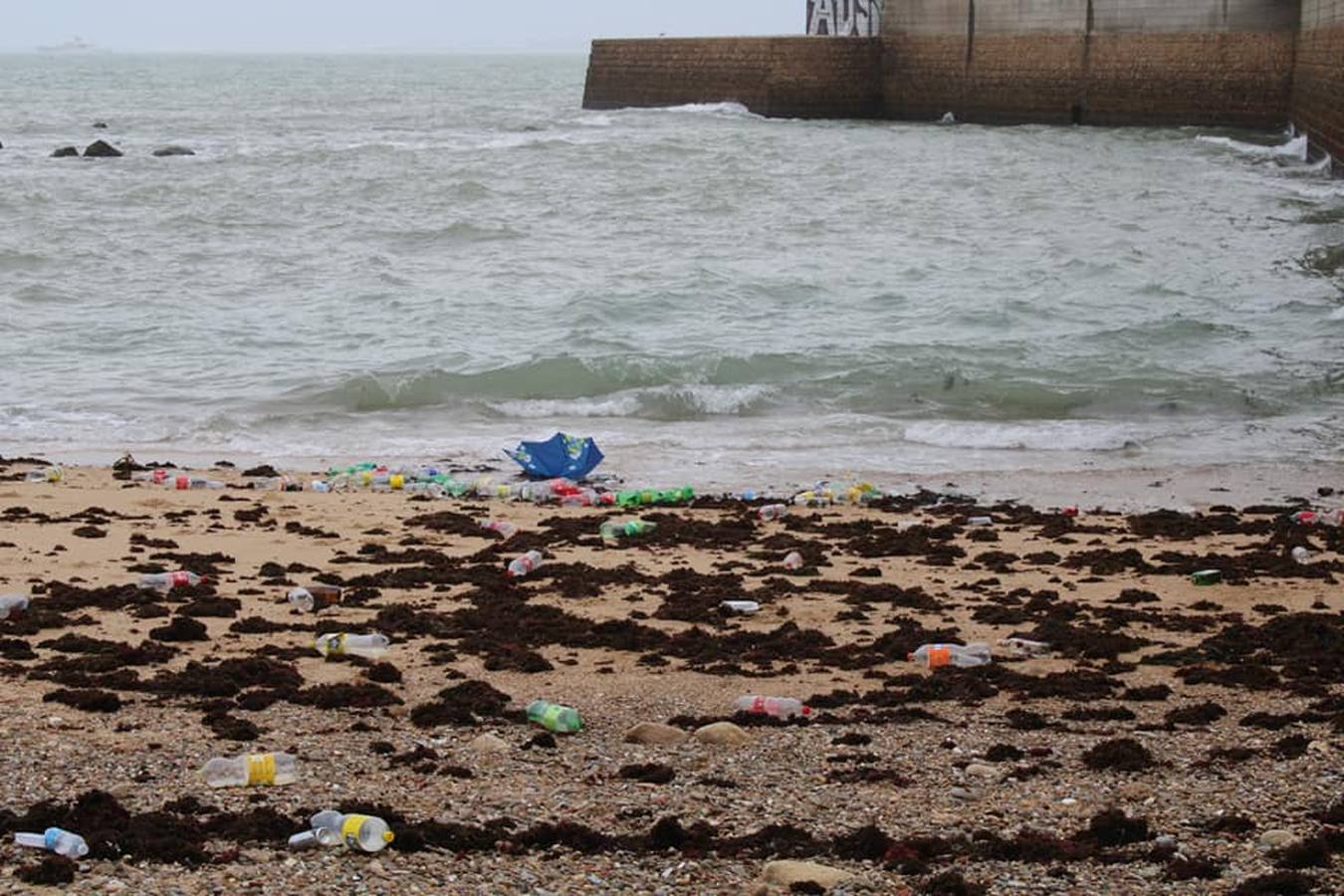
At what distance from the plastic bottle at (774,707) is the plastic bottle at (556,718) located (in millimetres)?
638

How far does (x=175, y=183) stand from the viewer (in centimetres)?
3631

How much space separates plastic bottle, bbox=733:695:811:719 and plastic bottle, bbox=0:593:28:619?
128 inches

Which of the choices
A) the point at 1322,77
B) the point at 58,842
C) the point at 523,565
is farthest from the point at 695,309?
the point at 1322,77

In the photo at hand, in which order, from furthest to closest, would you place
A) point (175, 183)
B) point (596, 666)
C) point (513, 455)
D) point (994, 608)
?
point (175, 183)
point (513, 455)
point (994, 608)
point (596, 666)

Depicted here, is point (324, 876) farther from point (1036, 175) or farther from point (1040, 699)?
point (1036, 175)

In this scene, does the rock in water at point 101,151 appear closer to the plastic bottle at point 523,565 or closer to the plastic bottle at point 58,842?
the plastic bottle at point 523,565

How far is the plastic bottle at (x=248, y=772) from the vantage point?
18.6 feet

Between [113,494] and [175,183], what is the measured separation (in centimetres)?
2638

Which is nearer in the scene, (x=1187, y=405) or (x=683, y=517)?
(x=683, y=517)

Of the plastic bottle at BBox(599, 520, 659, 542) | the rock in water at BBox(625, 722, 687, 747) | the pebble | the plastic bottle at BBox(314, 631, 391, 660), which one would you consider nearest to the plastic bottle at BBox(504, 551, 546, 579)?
the plastic bottle at BBox(599, 520, 659, 542)

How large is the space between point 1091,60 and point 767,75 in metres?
10.7

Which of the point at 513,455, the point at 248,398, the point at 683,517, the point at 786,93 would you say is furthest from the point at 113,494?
the point at 786,93

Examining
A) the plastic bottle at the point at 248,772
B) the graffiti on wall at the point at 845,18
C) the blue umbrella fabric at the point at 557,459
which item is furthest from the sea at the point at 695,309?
the graffiti on wall at the point at 845,18

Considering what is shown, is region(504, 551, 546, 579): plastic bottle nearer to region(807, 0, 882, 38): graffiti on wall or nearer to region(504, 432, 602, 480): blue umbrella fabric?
region(504, 432, 602, 480): blue umbrella fabric
